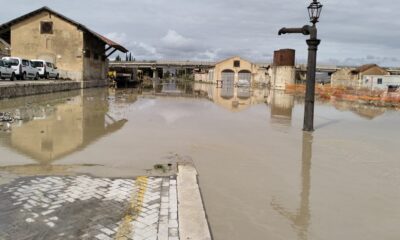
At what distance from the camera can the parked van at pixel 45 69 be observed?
33.0m

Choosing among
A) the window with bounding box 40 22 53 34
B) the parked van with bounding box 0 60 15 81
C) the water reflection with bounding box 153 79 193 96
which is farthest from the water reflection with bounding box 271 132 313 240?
the window with bounding box 40 22 53 34

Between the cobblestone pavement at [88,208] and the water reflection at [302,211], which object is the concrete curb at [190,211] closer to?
the cobblestone pavement at [88,208]

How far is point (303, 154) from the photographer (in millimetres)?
9305

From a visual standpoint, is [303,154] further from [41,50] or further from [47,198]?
[41,50]

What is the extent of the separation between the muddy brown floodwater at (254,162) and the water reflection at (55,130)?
24mm

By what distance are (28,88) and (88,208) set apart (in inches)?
789

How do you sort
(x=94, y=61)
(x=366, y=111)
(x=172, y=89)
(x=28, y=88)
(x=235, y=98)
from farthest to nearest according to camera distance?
(x=172, y=89) → (x=94, y=61) → (x=235, y=98) → (x=28, y=88) → (x=366, y=111)

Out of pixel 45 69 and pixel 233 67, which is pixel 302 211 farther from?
pixel 233 67

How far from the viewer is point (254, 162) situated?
8.29 meters

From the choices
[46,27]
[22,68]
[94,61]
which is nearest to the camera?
[22,68]

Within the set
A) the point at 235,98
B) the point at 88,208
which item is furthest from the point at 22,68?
the point at 88,208

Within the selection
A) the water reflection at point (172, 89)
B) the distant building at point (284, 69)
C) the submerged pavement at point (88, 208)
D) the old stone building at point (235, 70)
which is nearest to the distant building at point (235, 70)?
the old stone building at point (235, 70)

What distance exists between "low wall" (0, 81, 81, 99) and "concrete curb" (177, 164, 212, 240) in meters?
16.5

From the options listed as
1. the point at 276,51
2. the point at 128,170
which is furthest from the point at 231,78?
the point at 128,170
